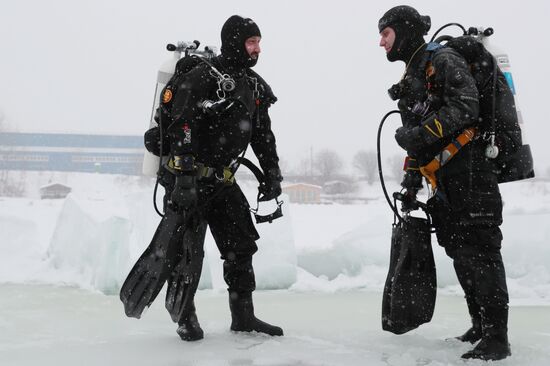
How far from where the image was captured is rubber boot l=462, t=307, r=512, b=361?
232cm

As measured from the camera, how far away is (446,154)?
2.42 m

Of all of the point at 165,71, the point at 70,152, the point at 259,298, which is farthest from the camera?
the point at 70,152

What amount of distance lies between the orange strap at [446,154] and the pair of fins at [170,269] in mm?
1181

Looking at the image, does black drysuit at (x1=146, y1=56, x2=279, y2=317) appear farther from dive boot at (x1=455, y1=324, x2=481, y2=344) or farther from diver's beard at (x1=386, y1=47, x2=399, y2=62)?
dive boot at (x1=455, y1=324, x2=481, y2=344)

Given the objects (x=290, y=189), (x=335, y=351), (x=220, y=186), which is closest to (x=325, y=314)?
(x=335, y=351)

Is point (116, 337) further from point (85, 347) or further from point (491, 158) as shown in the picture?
point (491, 158)

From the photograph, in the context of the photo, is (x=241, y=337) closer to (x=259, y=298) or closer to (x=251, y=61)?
(x=251, y=61)

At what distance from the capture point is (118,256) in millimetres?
4898

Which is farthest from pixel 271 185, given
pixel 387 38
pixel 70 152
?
pixel 70 152

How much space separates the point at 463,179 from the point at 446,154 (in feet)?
0.45

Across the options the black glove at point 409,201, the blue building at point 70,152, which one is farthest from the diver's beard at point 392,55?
the blue building at point 70,152

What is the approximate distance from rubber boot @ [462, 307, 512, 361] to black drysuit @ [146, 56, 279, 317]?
121cm

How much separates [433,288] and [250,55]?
1.53 meters

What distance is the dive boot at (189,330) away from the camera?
8.97ft
